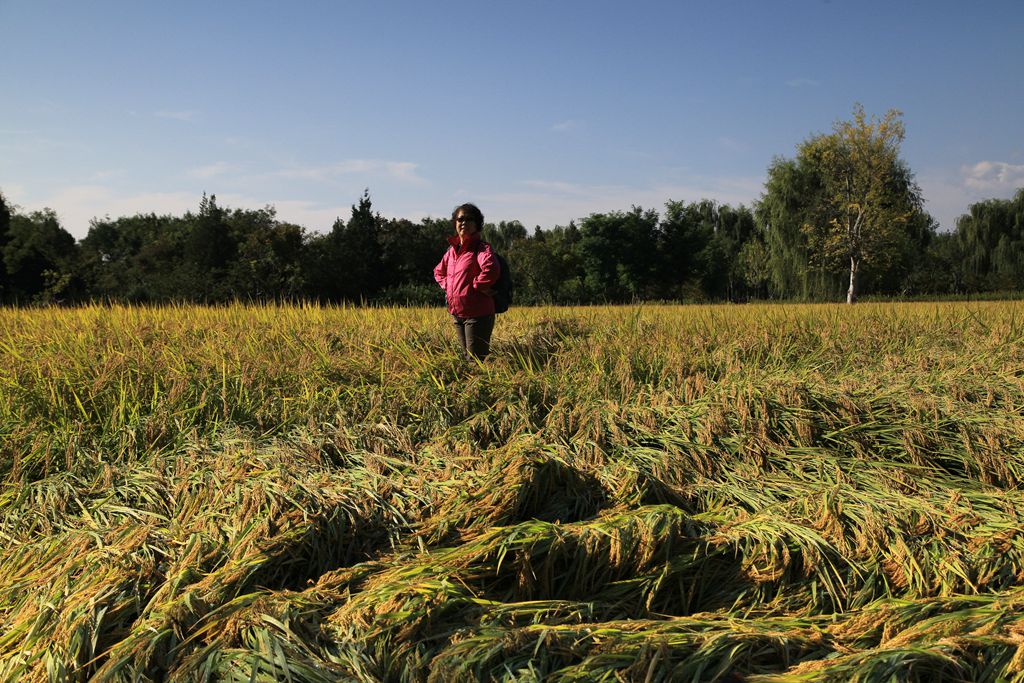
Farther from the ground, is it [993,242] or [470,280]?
[993,242]

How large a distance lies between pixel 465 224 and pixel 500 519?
116 inches

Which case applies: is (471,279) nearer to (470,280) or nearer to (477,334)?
(470,280)

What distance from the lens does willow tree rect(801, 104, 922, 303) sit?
27.0 m

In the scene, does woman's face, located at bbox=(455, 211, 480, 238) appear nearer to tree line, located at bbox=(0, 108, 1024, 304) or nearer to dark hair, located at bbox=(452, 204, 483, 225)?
dark hair, located at bbox=(452, 204, 483, 225)

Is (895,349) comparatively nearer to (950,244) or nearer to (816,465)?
(816,465)

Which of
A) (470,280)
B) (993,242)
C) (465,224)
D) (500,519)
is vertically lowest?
(500,519)

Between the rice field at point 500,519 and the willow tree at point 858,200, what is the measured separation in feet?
86.6

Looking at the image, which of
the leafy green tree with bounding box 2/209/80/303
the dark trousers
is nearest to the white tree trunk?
the dark trousers

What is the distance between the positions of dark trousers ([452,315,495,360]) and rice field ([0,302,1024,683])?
40 centimetres

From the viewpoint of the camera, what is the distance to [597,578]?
7.70 feet

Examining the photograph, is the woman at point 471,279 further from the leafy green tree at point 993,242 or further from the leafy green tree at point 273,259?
the leafy green tree at point 993,242

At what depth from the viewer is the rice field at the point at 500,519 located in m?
1.82

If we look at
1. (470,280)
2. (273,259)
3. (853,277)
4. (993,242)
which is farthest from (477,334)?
(993,242)

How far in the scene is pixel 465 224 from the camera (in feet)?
16.1
